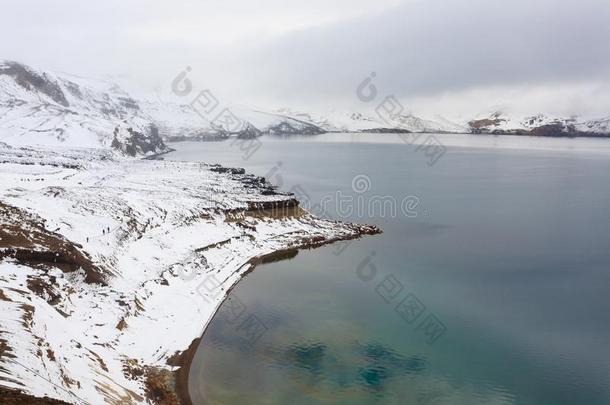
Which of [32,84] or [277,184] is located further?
[32,84]

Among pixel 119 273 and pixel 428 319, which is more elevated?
pixel 428 319

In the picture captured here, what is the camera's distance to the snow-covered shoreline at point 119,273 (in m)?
17.1

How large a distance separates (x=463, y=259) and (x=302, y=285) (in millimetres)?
14112

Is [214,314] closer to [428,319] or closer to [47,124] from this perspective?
[428,319]

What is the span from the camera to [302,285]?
3375 centimetres

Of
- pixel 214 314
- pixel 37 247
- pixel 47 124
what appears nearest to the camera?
pixel 37 247

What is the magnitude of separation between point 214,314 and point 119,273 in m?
6.27

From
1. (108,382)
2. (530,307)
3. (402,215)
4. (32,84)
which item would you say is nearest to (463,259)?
(530,307)

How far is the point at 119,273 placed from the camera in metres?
28.5

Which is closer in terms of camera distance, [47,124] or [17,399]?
[17,399]

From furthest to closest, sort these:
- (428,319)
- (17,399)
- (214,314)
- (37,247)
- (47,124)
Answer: (47,124) → (214,314) → (428,319) → (37,247) → (17,399)

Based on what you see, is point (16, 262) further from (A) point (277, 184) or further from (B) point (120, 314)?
(A) point (277, 184)

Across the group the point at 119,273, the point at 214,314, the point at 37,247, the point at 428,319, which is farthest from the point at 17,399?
the point at 428,319

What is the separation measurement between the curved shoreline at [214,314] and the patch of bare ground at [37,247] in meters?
6.85
